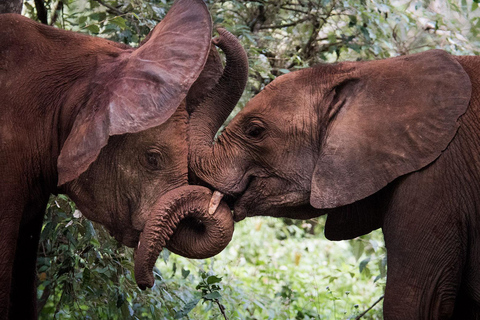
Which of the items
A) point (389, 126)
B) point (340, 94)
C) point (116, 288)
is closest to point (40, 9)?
point (116, 288)

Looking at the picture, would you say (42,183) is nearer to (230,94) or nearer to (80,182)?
(80,182)

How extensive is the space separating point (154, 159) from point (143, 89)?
0.48 meters

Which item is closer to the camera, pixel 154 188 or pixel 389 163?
pixel 389 163

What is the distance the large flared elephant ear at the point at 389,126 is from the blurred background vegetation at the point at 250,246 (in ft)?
4.16

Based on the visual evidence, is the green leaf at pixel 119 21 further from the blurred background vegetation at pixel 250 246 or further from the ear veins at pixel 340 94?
the ear veins at pixel 340 94

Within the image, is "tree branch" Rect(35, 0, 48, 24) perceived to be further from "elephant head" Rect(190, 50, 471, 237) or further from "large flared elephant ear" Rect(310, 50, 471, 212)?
"large flared elephant ear" Rect(310, 50, 471, 212)

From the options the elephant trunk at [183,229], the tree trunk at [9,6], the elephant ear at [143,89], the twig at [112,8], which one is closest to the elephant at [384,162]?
the elephant trunk at [183,229]

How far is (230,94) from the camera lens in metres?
4.60

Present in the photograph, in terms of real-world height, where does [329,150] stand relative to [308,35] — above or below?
above

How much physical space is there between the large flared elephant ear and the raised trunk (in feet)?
2.12

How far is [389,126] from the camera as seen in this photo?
3844 millimetres

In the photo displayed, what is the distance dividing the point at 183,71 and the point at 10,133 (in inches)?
39.5

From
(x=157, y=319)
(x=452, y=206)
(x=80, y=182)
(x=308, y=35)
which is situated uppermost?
(x=452, y=206)

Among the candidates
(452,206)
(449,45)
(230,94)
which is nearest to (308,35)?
(449,45)
